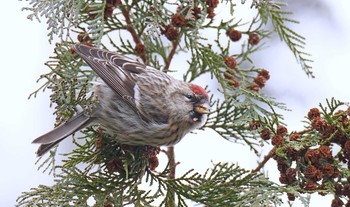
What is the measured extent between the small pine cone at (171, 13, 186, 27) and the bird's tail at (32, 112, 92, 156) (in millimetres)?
525

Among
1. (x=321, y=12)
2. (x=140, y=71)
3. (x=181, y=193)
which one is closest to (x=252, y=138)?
(x=181, y=193)

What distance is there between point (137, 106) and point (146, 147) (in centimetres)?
24

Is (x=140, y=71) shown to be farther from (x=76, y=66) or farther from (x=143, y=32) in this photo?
(x=76, y=66)

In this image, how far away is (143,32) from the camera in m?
3.23

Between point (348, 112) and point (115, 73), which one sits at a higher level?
point (115, 73)

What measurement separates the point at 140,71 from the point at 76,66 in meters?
0.46

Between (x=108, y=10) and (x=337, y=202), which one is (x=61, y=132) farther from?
(x=337, y=202)

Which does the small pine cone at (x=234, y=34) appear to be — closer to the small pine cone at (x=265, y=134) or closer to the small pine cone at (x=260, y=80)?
the small pine cone at (x=260, y=80)

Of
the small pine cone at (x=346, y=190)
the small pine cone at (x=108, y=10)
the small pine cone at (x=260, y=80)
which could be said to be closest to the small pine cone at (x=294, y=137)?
the small pine cone at (x=346, y=190)

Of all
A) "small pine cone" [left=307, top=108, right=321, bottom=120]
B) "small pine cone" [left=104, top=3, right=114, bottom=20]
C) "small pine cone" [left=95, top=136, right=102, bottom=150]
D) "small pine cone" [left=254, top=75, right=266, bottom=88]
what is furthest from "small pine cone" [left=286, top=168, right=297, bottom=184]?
"small pine cone" [left=104, top=3, right=114, bottom=20]

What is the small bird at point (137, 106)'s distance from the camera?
3.11m

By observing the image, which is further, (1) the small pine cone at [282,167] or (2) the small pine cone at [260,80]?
(2) the small pine cone at [260,80]

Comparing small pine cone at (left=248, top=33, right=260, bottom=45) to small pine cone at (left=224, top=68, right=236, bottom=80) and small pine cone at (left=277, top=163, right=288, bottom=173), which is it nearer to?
small pine cone at (left=224, top=68, right=236, bottom=80)

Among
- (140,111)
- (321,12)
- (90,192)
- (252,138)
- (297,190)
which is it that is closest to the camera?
(297,190)
